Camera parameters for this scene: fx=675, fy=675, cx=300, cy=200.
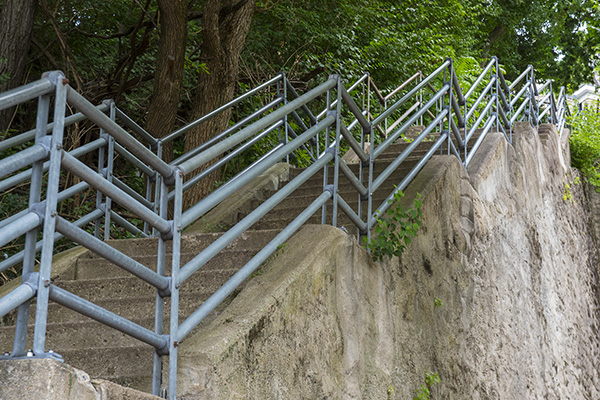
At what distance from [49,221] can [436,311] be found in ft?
10.3

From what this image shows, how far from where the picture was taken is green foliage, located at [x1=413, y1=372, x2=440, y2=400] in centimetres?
399

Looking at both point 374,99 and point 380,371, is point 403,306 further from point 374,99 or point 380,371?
point 374,99

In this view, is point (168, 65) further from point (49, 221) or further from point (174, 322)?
point (49, 221)

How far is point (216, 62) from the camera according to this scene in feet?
21.9

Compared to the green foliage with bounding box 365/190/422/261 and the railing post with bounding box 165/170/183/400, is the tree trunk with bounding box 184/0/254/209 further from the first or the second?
the railing post with bounding box 165/170/183/400

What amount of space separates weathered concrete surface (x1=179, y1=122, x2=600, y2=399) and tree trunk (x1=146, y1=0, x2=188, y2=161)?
9.04ft

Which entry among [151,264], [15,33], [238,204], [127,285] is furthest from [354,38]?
[127,285]

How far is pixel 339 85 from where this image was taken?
149 inches

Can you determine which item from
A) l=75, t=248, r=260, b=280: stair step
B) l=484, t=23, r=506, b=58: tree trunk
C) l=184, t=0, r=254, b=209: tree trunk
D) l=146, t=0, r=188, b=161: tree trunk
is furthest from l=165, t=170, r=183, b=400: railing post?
l=484, t=23, r=506, b=58: tree trunk

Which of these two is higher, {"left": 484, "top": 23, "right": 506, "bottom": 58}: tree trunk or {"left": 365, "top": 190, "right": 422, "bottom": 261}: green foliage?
{"left": 484, "top": 23, "right": 506, "bottom": 58}: tree trunk

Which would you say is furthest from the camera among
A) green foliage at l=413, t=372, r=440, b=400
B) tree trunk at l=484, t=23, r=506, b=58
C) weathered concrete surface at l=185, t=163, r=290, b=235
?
tree trunk at l=484, t=23, r=506, b=58

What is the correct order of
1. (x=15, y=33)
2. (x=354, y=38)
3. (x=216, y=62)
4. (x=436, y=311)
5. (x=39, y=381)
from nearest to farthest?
(x=39, y=381) → (x=436, y=311) → (x=216, y=62) → (x=15, y=33) → (x=354, y=38)

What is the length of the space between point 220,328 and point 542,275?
18.3 feet

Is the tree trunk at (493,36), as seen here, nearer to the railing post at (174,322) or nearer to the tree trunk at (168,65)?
the tree trunk at (168,65)
